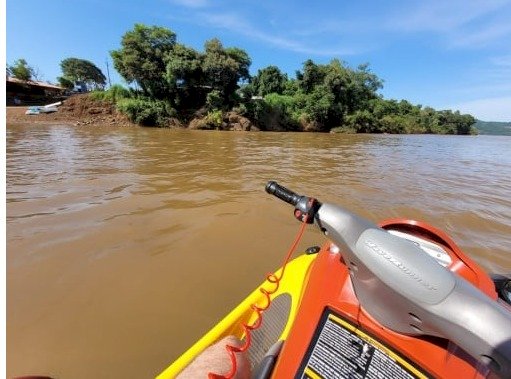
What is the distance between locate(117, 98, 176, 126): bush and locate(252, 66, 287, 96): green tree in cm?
1538

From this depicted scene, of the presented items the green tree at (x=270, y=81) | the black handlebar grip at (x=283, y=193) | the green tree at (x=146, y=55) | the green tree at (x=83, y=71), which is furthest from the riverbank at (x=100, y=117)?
the green tree at (x=83, y=71)

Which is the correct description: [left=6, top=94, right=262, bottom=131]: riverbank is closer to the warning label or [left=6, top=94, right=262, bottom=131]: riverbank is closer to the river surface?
the river surface

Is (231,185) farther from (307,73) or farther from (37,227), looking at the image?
(307,73)

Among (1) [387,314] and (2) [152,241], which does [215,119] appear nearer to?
(2) [152,241]

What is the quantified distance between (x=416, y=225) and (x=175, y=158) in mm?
7392

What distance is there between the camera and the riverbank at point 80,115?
888 inches

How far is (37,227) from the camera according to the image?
334 centimetres

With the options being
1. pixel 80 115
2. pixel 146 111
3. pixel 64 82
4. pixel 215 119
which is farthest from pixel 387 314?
pixel 64 82

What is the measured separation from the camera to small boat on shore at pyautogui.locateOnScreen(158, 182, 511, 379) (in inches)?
28.2

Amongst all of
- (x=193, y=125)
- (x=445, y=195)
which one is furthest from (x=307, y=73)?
(x=445, y=195)

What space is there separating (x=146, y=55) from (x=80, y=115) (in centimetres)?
696

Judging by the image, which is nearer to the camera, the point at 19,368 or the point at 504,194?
the point at 19,368

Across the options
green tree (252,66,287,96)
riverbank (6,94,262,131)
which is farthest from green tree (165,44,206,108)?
green tree (252,66,287,96)

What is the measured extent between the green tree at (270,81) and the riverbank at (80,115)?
1759cm
